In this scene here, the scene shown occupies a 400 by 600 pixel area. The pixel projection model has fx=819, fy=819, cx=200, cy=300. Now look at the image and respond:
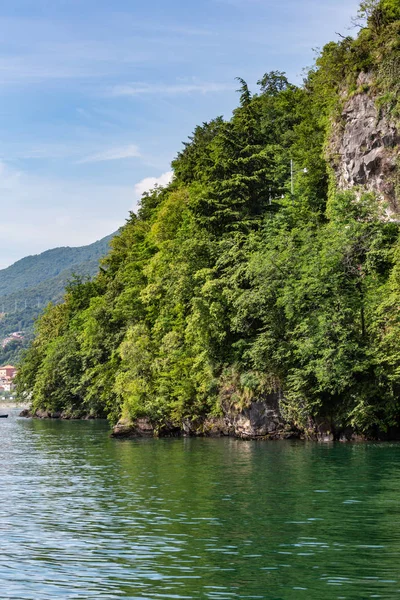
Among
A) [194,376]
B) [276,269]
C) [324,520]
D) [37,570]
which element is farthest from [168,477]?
[194,376]

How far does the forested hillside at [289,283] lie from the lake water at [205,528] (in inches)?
355

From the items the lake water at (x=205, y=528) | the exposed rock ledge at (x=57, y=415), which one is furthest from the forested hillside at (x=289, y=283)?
the exposed rock ledge at (x=57, y=415)

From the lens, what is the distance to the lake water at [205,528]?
16078mm

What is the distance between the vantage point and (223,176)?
2507 inches

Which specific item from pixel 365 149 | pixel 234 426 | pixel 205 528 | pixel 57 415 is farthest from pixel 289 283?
pixel 57 415

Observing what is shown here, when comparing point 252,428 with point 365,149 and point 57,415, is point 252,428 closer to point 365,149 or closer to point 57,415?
point 365,149

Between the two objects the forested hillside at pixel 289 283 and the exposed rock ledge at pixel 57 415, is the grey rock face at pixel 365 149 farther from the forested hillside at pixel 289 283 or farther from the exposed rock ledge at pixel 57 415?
the exposed rock ledge at pixel 57 415

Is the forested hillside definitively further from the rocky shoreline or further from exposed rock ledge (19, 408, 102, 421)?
exposed rock ledge (19, 408, 102, 421)

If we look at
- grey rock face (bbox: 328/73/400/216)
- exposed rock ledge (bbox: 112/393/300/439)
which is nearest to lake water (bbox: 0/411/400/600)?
exposed rock ledge (bbox: 112/393/300/439)

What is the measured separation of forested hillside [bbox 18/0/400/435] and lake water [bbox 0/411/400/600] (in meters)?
9.02

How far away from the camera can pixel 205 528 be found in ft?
72.5

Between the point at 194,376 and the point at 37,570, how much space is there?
43.3 metres

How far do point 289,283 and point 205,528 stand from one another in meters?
31.9

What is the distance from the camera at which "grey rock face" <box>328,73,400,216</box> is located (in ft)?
182
